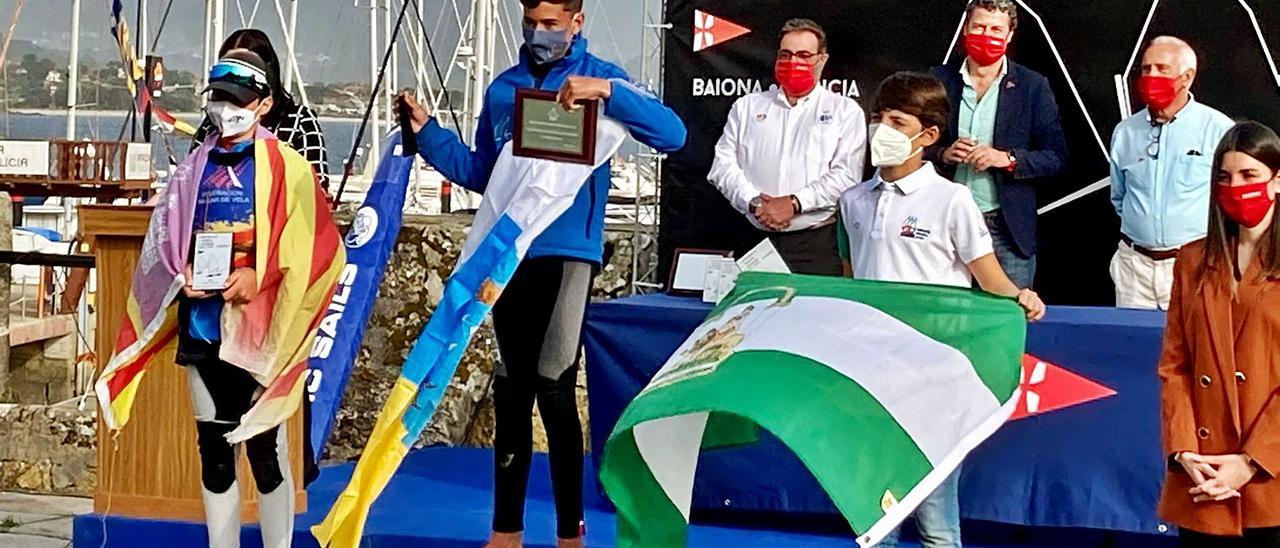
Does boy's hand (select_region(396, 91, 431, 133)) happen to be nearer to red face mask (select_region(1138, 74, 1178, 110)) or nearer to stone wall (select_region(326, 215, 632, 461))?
red face mask (select_region(1138, 74, 1178, 110))

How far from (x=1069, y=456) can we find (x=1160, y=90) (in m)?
1.24

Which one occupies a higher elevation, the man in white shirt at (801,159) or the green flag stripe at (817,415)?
the man in white shirt at (801,159)

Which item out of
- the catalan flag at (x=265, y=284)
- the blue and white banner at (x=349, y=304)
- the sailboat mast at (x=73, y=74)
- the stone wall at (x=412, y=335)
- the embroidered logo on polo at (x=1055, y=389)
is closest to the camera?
the catalan flag at (x=265, y=284)

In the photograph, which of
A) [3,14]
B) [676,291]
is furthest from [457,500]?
[3,14]

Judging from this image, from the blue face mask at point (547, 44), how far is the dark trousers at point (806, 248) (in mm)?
1378

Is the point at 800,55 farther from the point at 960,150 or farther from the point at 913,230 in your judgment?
the point at 913,230

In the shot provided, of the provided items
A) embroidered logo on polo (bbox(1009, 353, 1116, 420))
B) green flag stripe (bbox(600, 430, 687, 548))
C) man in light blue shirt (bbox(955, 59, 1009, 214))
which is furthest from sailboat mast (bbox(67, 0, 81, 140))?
green flag stripe (bbox(600, 430, 687, 548))

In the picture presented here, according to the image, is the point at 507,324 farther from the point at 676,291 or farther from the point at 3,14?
the point at 3,14

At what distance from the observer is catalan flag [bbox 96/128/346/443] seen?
444 cm

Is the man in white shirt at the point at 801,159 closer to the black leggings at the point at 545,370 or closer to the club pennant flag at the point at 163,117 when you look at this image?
the black leggings at the point at 545,370

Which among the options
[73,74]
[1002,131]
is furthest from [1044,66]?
[73,74]

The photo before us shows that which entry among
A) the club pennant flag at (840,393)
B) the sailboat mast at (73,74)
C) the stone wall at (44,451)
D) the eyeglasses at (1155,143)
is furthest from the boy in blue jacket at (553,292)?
the sailboat mast at (73,74)

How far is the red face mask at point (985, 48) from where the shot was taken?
5445 millimetres

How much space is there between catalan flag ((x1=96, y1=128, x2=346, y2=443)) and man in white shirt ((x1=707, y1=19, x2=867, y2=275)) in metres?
1.56
